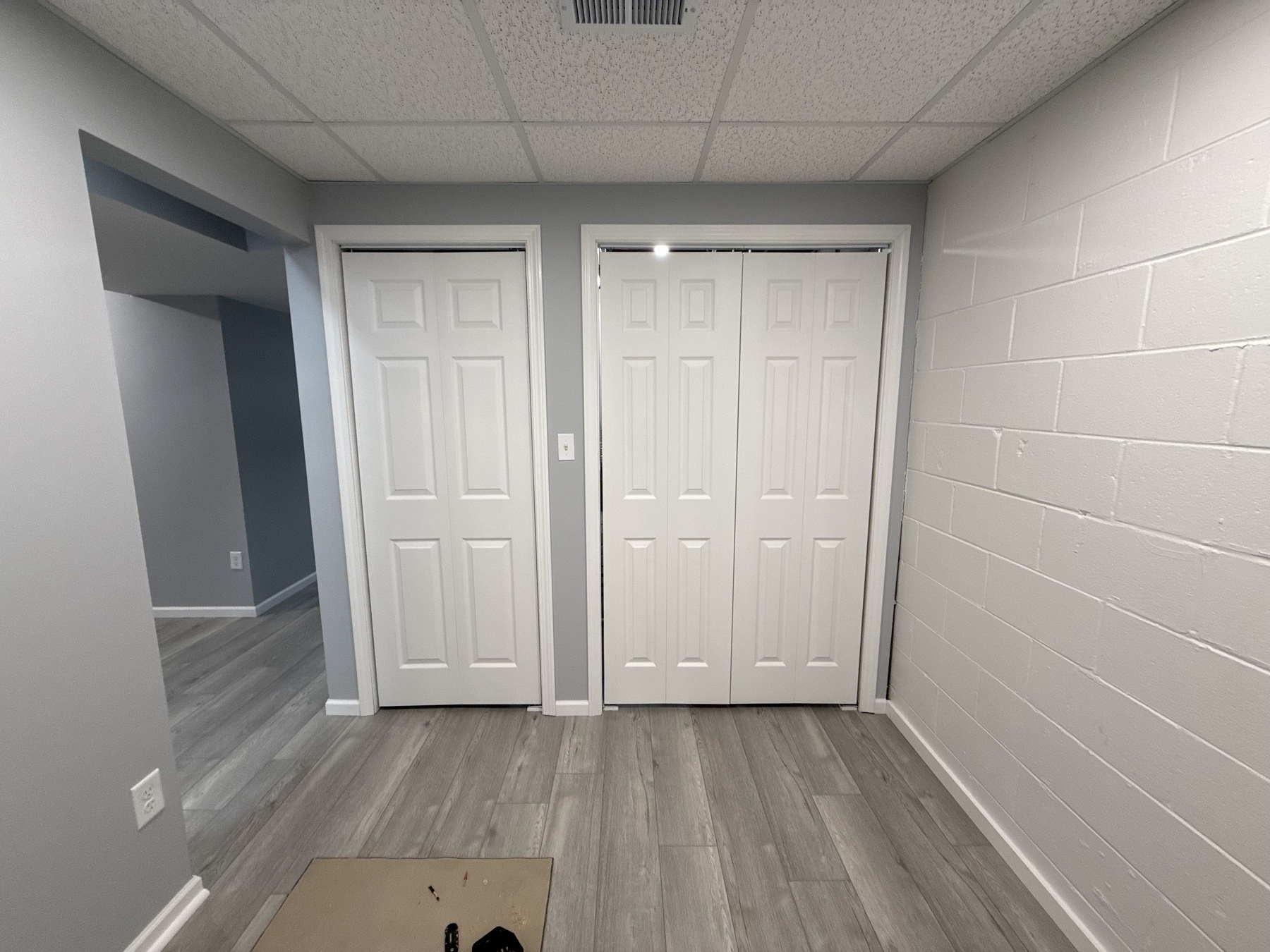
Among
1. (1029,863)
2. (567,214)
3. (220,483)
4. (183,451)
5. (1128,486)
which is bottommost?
(1029,863)

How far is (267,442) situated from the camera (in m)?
3.77

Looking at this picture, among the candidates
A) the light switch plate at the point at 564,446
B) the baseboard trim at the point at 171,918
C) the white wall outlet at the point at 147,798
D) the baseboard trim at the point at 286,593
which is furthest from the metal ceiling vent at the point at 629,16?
the baseboard trim at the point at 286,593

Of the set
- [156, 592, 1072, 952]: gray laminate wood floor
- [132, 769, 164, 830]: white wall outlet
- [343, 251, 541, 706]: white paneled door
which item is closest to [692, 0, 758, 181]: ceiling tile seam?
[343, 251, 541, 706]: white paneled door

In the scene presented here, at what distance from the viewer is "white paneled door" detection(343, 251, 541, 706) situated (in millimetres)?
2043

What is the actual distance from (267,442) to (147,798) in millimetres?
3094

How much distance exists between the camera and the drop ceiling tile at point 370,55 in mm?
1089

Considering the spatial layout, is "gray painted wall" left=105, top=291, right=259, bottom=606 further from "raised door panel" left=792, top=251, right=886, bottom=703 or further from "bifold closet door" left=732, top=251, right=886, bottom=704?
Result: "raised door panel" left=792, top=251, right=886, bottom=703

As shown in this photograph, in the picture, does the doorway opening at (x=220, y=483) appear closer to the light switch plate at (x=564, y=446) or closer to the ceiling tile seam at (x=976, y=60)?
the light switch plate at (x=564, y=446)

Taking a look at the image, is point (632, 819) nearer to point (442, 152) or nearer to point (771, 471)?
point (771, 471)

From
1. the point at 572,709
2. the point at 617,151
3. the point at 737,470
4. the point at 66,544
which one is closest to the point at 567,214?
the point at 617,151

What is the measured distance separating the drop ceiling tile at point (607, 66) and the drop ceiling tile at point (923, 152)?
0.71 metres

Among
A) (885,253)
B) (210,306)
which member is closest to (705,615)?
(885,253)

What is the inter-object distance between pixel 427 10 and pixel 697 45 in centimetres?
61

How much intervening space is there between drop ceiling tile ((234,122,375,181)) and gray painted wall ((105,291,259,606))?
7.06 ft
